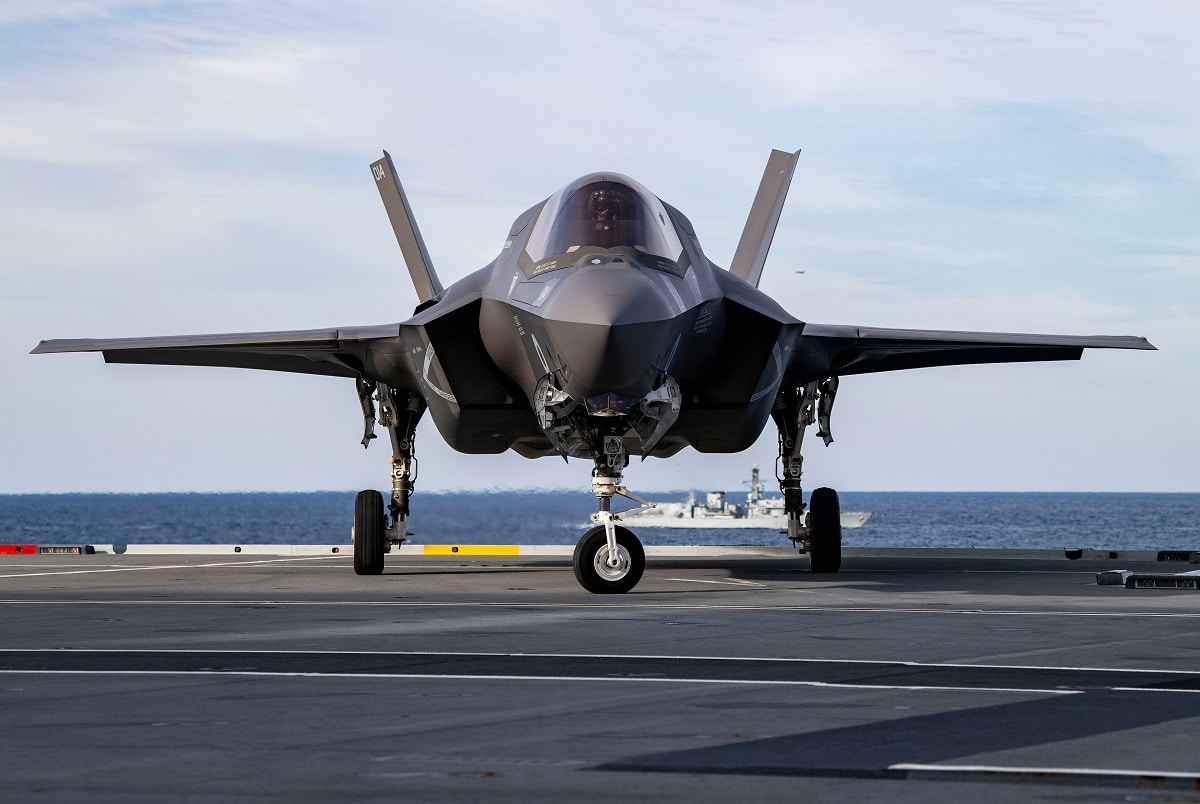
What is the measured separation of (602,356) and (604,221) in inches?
68.5

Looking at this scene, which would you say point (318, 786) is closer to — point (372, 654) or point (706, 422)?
point (372, 654)

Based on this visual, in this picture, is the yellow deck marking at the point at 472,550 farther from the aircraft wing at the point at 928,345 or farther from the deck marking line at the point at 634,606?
the deck marking line at the point at 634,606

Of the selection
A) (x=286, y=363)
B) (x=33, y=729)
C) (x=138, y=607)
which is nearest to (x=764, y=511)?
(x=286, y=363)

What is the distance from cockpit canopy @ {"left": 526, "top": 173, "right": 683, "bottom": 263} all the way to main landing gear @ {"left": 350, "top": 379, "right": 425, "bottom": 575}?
4.61 meters

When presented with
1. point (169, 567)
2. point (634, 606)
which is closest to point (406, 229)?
point (169, 567)

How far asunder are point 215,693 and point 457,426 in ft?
29.5

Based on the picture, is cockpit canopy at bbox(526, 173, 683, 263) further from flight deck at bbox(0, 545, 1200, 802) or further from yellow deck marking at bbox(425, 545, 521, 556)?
yellow deck marking at bbox(425, 545, 521, 556)

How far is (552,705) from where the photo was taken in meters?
5.96

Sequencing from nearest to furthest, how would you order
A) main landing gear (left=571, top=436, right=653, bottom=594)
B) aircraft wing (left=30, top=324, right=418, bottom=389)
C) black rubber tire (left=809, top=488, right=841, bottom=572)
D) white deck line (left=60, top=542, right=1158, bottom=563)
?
main landing gear (left=571, top=436, right=653, bottom=594) → aircraft wing (left=30, top=324, right=418, bottom=389) → black rubber tire (left=809, top=488, right=841, bottom=572) → white deck line (left=60, top=542, right=1158, bottom=563)

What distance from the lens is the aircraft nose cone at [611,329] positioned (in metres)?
11.8

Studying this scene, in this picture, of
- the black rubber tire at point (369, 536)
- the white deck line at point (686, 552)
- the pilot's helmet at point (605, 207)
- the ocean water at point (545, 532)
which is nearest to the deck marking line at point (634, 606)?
the pilot's helmet at point (605, 207)

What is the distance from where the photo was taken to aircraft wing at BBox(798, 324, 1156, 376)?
1681cm

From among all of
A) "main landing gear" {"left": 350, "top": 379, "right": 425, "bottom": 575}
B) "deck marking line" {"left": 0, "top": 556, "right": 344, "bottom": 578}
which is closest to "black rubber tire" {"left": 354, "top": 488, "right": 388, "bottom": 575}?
"main landing gear" {"left": 350, "top": 379, "right": 425, "bottom": 575}

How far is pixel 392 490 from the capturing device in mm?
17594
